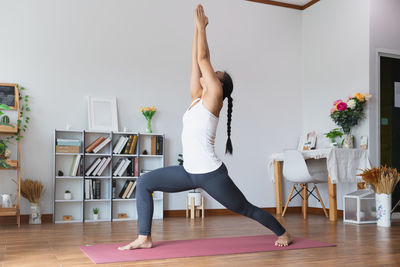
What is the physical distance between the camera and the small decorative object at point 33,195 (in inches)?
202

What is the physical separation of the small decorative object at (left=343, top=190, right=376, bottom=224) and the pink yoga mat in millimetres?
1647

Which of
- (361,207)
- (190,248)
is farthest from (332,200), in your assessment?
(190,248)

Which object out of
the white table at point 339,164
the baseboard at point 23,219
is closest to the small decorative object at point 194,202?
the white table at point 339,164

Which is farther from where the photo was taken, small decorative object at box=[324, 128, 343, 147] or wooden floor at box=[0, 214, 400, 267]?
small decorative object at box=[324, 128, 343, 147]

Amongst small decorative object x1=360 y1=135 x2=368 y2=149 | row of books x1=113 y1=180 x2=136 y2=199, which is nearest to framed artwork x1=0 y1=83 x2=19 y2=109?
row of books x1=113 y1=180 x2=136 y2=199

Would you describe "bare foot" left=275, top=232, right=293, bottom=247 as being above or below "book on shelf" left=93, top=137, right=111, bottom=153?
below

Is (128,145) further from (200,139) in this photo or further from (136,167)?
(200,139)

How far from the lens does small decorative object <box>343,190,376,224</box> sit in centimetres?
512

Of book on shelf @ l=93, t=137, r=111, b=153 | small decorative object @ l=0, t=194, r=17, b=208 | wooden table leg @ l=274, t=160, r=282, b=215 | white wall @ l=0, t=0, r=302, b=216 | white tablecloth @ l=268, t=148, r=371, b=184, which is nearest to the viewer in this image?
small decorative object @ l=0, t=194, r=17, b=208

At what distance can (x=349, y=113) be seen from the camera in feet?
18.8

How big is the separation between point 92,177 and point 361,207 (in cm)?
→ 308

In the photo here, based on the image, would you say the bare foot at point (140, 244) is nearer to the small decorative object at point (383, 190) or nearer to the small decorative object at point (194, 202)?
the small decorative object at point (194, 202)

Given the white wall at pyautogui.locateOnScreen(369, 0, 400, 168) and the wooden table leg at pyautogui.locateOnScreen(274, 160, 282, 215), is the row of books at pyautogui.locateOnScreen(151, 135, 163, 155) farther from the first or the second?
the white wall at pyautogui.locateOnScreen(369, 0, 400, 168)

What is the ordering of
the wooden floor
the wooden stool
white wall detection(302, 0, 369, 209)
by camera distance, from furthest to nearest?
white wall detection(302, 0, 369, 209) < the wooden stool < the wooden floor
